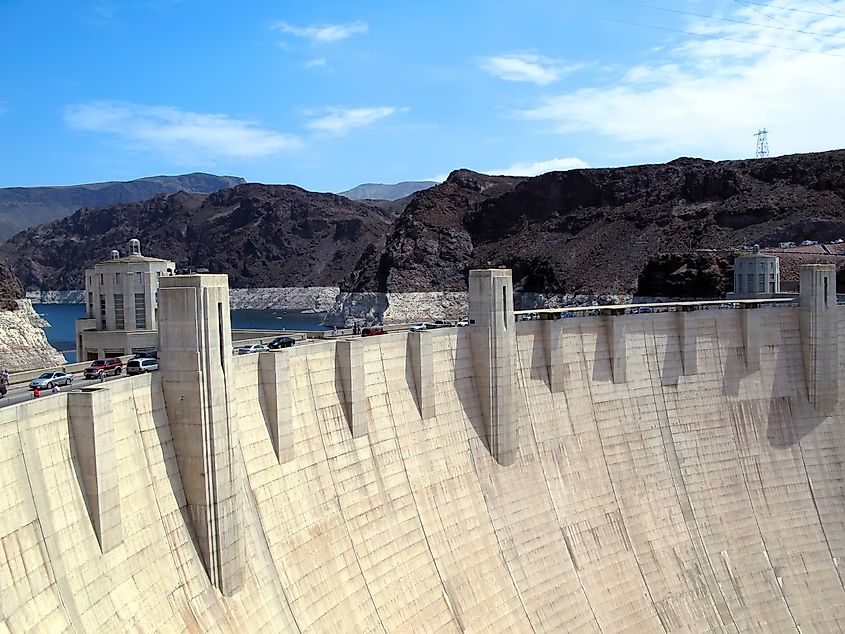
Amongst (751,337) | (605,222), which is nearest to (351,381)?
(751,337)

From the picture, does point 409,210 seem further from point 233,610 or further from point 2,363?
point 233,610

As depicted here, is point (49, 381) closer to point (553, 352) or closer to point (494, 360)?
point (494, 360)

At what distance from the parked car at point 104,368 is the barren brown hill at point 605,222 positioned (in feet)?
266

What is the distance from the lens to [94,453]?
13312mm

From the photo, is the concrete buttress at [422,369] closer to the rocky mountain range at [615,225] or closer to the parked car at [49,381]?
the parked car at [49,381]

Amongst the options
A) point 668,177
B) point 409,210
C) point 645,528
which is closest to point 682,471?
point 645,528

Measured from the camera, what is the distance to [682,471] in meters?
31.1

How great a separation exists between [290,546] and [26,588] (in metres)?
7.43

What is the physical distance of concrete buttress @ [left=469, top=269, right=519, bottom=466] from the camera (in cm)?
2645

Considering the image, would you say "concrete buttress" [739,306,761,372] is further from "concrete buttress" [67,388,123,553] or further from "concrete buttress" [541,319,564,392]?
"concrete buttress" [67,388,123,553]

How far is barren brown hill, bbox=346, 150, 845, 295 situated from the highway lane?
274ft

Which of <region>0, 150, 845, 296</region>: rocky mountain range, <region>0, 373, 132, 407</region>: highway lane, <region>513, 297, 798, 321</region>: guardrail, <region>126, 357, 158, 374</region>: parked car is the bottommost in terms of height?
<region>0, 373, 132, 407</region>: highway lane

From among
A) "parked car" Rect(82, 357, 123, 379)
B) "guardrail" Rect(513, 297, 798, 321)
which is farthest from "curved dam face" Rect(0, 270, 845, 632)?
"parked car" Rect(82, 357, 123, 379)

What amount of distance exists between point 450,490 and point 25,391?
39.4 feet
